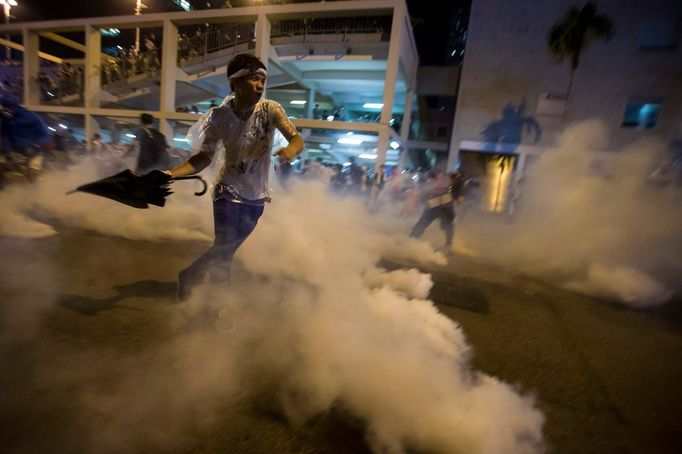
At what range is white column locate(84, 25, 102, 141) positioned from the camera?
16.0 metres

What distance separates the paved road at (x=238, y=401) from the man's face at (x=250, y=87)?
1708 mm

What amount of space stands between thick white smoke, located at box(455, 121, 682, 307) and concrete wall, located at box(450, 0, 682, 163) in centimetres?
896


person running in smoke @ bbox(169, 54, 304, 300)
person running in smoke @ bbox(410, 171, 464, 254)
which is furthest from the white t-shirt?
person running in smoke @ bbox(410, 171, 464, 254)

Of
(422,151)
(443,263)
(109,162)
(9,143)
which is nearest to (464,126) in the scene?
(422,151)

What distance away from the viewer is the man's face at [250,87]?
2.52m

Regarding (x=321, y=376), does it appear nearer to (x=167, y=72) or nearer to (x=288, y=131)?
(x=288, y=131)

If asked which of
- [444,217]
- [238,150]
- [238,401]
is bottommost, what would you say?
[238,401]

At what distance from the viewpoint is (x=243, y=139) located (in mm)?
2617

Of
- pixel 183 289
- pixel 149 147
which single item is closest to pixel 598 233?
pixel 183 289

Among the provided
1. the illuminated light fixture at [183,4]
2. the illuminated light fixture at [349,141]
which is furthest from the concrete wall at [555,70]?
the illuminated light fixture at [183,4]

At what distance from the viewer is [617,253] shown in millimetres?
6355

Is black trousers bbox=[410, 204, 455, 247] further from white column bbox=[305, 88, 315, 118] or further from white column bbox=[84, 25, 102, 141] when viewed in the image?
white column bbox=[84, 25, 102, 141]

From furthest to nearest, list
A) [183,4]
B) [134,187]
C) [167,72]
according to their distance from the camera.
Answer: [183,4], [167,72], [134,187]

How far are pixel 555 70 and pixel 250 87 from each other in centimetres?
1784
